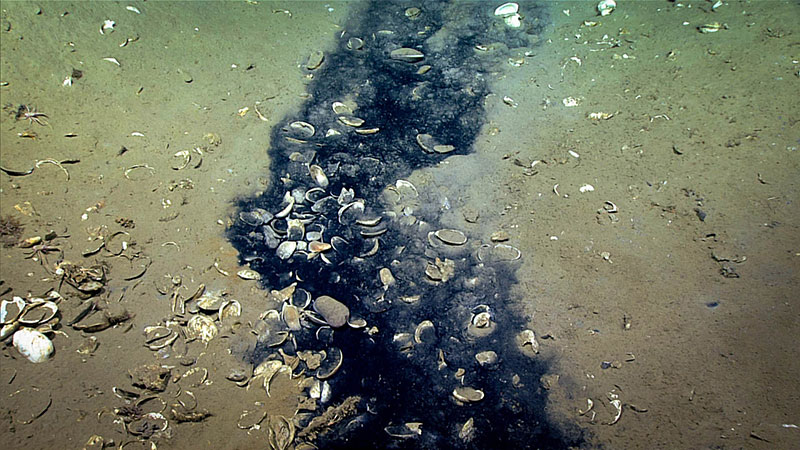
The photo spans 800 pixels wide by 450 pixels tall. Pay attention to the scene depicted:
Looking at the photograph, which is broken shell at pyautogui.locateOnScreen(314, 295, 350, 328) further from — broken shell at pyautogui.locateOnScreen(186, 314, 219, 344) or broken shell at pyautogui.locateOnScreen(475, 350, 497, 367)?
broken shell at pyautogui.locateOnScreen(475, 350, 497, 367)

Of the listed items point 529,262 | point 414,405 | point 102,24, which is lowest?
point 414,405

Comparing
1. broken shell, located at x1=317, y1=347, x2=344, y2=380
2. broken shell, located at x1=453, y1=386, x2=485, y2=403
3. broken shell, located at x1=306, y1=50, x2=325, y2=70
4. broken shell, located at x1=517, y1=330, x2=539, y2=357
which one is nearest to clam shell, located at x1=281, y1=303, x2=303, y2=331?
broken shell, located at x1=317, y1=347, x2=344, y2=380

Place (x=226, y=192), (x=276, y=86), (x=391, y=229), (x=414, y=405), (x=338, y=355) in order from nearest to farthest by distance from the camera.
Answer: (x=414, y=405) → (x=338, y=355) → (x=391, y=229) → (x=226, y=192) → (x=276, y=86)

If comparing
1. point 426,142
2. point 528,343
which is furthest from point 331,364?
point 426,142

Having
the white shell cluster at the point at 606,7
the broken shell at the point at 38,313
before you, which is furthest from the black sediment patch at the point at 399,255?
the broken shell at the point at 38,313

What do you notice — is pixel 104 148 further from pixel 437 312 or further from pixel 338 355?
pixel 437 312

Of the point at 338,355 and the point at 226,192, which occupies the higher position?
the point at 226,192

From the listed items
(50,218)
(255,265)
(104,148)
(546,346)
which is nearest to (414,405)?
(546,346)
